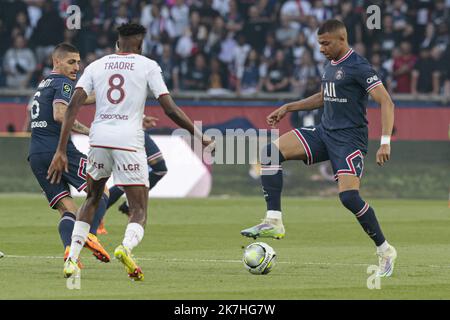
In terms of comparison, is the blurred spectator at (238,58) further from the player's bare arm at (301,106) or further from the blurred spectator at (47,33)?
the player's bare arm at (301,106)

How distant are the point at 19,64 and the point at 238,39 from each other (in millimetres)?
5053

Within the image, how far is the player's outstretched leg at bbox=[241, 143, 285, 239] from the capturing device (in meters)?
11.8

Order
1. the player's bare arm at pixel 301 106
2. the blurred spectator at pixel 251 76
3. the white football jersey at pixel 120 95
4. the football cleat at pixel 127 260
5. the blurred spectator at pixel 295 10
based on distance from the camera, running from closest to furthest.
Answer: the football cleat at pixel 127 260 < the white football jersey at pixel 120 95 < the player's bare arm at pixel 301 106 < the blurred spectator at pixel 251 76 < the blurred spectator at pixel 295 10

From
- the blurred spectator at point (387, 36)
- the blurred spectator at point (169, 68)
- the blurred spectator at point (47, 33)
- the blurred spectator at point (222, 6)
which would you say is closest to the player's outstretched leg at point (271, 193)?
the blurred spectator at point (169, 68)

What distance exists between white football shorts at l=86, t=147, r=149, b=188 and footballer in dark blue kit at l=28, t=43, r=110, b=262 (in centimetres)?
152

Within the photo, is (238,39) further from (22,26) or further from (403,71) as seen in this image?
(22,26)

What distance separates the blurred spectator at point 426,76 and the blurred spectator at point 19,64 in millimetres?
8648

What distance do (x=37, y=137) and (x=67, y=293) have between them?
2.87 meters

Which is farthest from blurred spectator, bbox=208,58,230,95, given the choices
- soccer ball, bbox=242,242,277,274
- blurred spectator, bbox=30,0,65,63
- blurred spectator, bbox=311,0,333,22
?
soccer ball, bbox=242,242,277,274

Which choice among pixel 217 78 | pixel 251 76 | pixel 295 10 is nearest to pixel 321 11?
pixel 295 10

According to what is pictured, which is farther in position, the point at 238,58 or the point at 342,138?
the point at 238,58

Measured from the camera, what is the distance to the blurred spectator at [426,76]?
84.0ft

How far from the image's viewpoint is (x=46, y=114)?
11578mm

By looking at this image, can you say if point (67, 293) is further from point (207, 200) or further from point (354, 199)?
point (207, 200)
